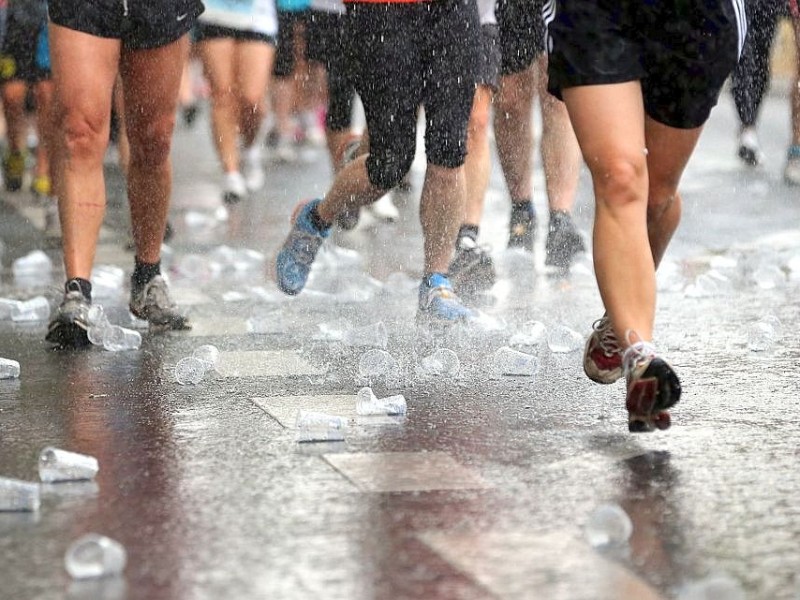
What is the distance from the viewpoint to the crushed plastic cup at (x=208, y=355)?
18.0ft

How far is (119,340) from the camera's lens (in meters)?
5.96

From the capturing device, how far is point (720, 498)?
151 inches

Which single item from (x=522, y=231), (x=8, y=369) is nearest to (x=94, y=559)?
(x=8, y=369)

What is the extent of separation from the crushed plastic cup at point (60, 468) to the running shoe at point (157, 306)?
236 centimetres

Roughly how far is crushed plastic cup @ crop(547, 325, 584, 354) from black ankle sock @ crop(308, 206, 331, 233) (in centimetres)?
126

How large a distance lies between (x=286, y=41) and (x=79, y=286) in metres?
7.24

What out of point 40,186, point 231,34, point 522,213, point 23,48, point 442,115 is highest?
point 231,34

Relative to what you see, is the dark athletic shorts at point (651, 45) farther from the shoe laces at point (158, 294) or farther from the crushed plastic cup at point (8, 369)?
the shoe laces at point (158, 294)

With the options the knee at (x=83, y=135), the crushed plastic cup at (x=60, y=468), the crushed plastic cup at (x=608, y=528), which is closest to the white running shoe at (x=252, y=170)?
the knee at (x=83, y=135)

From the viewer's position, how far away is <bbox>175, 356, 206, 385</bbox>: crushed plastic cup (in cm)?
527

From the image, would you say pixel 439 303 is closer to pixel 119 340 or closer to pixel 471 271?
pixel 471 271

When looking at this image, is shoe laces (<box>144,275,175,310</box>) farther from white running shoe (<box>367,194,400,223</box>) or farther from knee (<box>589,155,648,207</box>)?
white running shoe (<box>367,194,400,223</box>)

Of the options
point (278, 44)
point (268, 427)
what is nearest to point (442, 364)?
point (268, 427)

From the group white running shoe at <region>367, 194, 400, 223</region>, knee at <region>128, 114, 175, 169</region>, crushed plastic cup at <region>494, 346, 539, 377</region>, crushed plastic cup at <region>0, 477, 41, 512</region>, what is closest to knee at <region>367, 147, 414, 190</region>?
knee at <region>128, 114, 175, 169</region>
